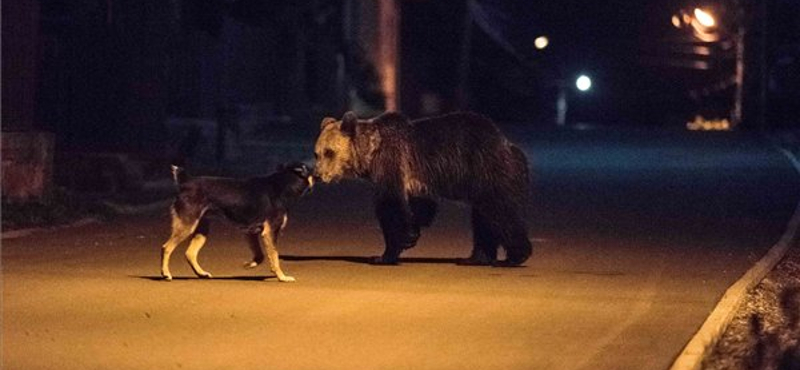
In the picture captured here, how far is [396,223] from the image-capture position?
16.2 metres

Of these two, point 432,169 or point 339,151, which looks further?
point 432,169

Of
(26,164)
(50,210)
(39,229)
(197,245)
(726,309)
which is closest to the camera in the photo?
(726,309)

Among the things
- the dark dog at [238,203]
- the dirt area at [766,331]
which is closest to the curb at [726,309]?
the dirt area at [766,331]

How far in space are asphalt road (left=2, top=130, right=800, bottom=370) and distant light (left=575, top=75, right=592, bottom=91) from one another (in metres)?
53.5

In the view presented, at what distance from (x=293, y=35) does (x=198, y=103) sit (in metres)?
6.44

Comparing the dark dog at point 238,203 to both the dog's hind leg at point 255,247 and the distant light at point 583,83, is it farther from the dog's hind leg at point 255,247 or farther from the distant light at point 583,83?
the distant light at point 583,83

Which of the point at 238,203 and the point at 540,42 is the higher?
the point at 540,42

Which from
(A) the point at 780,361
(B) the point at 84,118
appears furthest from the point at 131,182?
(A) the point at 780,361

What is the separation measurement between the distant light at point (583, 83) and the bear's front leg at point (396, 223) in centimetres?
6186

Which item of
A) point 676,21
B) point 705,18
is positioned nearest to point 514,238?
point 705,18

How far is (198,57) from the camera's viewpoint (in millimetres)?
36344

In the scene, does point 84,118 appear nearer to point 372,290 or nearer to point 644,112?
point 372,290

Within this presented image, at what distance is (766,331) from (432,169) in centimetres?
383

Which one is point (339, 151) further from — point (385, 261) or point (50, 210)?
point (50, 210)
